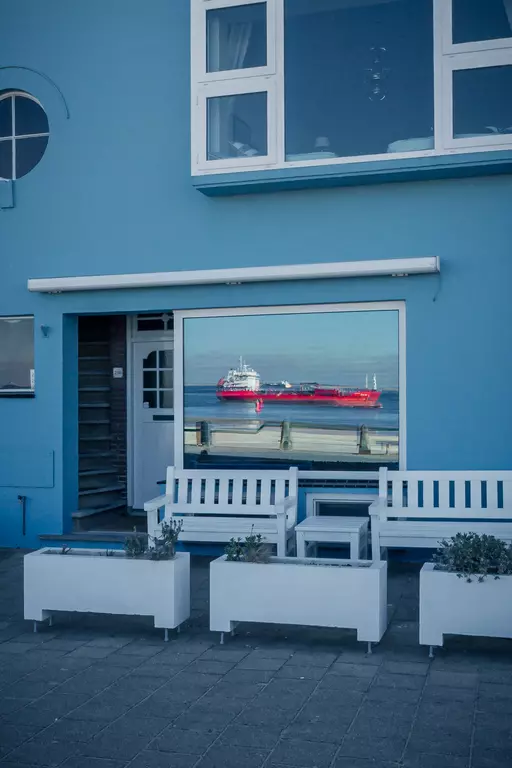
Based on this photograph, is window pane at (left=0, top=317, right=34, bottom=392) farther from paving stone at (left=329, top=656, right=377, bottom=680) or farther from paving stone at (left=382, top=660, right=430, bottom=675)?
paving stone at (left=382, top=660, right=430, bottom=675)

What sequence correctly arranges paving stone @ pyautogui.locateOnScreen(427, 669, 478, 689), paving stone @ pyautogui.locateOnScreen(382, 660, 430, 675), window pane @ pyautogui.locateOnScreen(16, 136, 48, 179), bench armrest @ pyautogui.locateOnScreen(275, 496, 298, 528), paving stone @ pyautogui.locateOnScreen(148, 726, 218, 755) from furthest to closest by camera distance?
window pane @ pyautogui.locateOnScreen(16, 136, 48, 179)
bench armrest @ pyautogui.locateOnScreen(275, 496, 298, 528)
paving stone @ pyautogui.locateOnScreen(382, 660, 430, 675)
paving stone @ pyautogui.locateOnScreen(427, 669, 478, 689)
paving stone @ pyautogui.locateOnScreen(148, 726, 218, 755)

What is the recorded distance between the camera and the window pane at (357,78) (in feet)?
25.4

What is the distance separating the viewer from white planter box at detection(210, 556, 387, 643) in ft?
18.5

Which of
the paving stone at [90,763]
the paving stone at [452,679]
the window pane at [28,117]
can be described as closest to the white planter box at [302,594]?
the paving stone at [452,679]

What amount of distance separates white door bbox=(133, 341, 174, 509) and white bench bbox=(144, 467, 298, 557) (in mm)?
1775

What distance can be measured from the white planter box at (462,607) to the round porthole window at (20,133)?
6099 millimetres

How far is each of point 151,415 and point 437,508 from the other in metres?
3.99

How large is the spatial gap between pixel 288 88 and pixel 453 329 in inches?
101

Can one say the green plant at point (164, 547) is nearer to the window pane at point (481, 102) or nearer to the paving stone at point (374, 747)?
the paving stone at point (374, 747)

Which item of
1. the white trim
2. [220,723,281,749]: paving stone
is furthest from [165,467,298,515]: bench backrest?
[220,723,281,749]: paving stone

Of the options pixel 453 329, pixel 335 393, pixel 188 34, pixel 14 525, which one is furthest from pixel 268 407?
pixel 188 34

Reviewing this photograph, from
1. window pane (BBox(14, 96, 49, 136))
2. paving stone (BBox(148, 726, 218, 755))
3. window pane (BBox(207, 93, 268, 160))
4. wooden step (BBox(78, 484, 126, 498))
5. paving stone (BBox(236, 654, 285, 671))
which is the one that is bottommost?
paving stone (BBox(236, 654, 285, 671))

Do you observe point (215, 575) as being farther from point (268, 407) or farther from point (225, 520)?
point (268, 407)

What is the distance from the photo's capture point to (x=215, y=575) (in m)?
5.92
